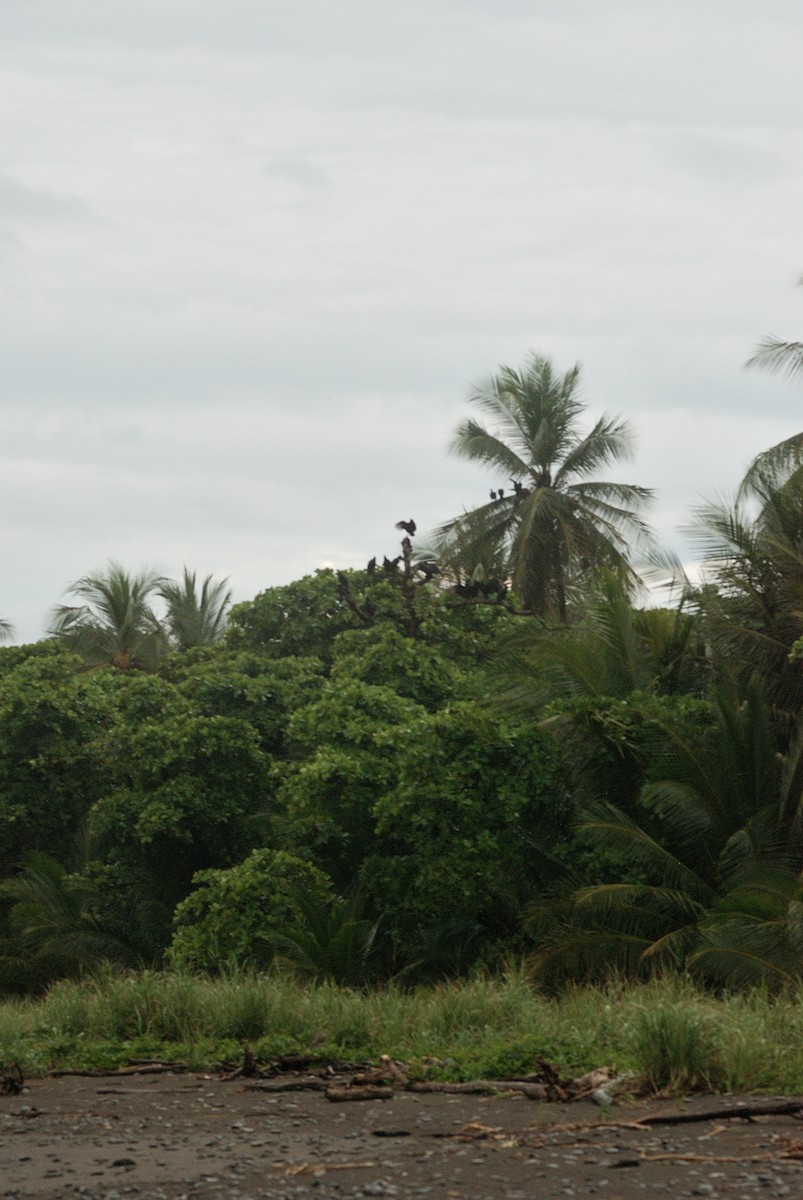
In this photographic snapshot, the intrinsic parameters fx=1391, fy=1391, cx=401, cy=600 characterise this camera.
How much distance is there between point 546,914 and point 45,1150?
24.5 feet

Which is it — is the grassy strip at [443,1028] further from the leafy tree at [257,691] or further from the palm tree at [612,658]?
the leafy tree at [257,691]

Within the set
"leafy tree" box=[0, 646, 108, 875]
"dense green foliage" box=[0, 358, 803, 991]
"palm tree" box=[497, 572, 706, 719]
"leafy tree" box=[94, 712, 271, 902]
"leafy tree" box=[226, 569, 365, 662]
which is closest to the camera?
"dense green foliage" box=[0, 358, 803, 991]

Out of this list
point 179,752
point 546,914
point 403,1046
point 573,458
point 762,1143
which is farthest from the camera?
point 573,458

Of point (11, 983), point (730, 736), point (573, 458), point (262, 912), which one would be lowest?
point (11, 983)

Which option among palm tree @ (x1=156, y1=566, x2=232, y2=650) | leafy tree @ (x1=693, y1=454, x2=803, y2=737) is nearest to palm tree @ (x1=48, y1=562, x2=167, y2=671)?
palm tree @ (x1=156, y1=566, x2=232, y2=650)

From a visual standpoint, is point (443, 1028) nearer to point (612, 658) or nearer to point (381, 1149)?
point (381, 1149)

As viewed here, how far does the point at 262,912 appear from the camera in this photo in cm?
1535

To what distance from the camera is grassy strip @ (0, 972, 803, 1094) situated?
824cm

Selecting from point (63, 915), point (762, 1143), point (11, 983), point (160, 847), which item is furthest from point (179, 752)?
point (762, 1143)

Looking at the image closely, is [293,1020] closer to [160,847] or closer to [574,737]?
[574,737]

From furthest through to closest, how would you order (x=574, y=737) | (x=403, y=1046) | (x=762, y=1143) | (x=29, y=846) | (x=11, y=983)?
(x=29, y=846) → (x=11, y=983) → (x=574, y=737) → (x=403, y=1046) → (x=762, y=1143)

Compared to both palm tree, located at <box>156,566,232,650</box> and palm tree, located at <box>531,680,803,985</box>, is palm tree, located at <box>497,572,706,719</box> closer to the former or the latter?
palm tree, located at <box>531,680,803,985</box>

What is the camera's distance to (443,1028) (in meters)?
10.4

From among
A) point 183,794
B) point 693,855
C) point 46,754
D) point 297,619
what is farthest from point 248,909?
point 297,619
